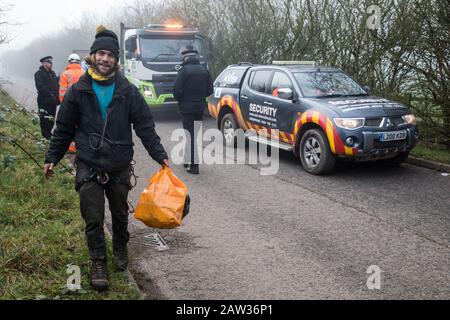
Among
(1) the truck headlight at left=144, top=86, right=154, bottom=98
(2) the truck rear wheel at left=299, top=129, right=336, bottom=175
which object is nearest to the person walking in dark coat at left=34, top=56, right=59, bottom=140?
(1) the truck headlight at left=144, top=86, right=154, bottom=98

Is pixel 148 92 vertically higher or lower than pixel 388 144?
lower

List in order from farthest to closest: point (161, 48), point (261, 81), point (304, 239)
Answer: point (161, 48)
point (261, 81)
point (304, 239)

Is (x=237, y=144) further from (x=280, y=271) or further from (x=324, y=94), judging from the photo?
(x=280, y=271)

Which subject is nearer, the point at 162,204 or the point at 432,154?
the point at 162,204

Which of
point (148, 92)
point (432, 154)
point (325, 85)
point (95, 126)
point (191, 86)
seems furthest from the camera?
point (148, 92)

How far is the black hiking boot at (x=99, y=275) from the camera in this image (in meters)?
3.62

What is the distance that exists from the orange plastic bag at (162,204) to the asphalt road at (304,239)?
0.58m

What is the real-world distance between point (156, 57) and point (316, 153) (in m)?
8.08

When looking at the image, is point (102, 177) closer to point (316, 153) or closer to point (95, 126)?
point (95, 126)

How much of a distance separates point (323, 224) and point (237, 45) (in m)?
12.3

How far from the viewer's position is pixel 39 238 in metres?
4.54

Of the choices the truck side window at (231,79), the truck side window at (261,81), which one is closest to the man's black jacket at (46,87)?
the truck side window at (231,79)

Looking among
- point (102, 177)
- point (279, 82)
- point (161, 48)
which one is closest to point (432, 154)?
point (279, 82)
